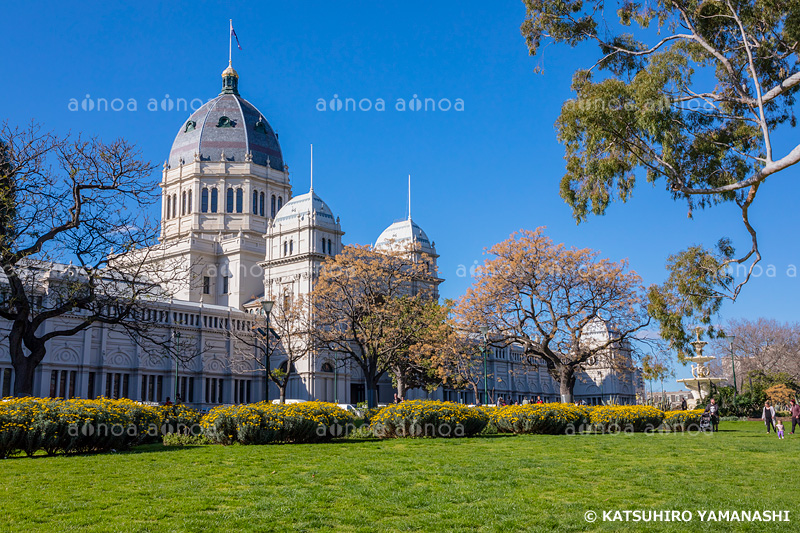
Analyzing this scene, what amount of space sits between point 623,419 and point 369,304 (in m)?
21.0

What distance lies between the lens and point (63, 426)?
67.1 feet

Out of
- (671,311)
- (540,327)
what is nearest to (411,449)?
(671,311)

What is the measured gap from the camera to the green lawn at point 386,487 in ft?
38.3

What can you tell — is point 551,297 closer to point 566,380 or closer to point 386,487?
point 566,380

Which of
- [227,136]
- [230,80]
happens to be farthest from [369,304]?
[230,80]

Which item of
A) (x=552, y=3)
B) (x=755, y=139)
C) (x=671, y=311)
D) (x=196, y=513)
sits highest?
(x=552, y=3)

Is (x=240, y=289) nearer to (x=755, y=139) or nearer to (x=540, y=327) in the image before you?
(x=540, y=327)

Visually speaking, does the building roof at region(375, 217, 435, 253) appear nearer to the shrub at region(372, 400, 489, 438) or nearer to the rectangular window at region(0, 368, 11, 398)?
the rectangular window at region(0, 368, 11, 398)

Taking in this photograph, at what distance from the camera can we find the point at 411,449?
2211 centimetres

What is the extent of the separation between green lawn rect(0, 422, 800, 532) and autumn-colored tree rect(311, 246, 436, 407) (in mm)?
24252

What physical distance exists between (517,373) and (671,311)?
198 feet

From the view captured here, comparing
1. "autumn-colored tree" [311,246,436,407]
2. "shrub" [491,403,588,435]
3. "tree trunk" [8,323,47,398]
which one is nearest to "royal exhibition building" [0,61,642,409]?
"autumn-colored tree" [311,246,436,407]

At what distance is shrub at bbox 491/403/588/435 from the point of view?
28.6 meters

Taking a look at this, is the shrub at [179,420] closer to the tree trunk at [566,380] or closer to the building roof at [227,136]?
the tree trunk at [566,380]
